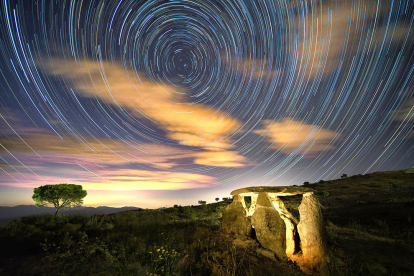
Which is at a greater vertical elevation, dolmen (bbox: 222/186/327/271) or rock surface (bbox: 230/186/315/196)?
rock surface (bbox: 230/186/315/196)

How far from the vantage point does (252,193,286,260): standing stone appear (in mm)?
11664

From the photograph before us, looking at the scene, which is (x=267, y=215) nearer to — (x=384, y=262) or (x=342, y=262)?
(x=342, y=262)

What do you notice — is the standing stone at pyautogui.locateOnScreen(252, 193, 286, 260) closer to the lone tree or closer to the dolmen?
the dolmen

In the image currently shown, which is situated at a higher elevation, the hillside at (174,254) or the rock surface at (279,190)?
the rock surface at (279,190)

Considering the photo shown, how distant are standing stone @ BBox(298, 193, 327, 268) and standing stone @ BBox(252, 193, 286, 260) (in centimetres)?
135

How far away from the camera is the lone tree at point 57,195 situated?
3550 cm

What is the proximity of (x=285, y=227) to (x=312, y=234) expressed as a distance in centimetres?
157

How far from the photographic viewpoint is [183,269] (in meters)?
8.73

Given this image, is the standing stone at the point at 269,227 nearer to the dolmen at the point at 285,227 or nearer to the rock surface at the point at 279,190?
the dolmen at the point at 285,227

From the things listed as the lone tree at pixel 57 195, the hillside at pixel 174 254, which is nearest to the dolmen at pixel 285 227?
the hillside at pixel 174 254

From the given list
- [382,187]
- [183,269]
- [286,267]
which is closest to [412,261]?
[286,267]

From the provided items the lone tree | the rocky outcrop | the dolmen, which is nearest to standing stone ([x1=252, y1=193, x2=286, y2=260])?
the dolmen

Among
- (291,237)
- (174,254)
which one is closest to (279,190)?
(291,237)

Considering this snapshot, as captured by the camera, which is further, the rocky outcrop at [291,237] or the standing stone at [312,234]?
the rocky outcrop at [291,237]
